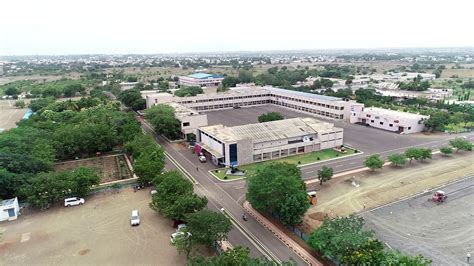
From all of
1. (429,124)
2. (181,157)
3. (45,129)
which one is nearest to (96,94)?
(45,129)

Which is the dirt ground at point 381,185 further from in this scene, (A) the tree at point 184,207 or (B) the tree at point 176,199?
(B) the tree at point 176,199

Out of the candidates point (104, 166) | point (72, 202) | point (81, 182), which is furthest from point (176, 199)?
point (104, 166)

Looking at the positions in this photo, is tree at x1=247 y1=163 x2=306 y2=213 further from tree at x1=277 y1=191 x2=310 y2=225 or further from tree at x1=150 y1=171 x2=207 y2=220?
tree at x1=150 y1=171 x2=207 y2=220

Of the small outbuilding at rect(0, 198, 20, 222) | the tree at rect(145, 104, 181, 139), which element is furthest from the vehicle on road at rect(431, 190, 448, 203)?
the small outbuilding at rect(0, 198, 20, 222)

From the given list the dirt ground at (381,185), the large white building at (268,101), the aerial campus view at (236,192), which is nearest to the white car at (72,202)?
the aerial campus view at (236,192)

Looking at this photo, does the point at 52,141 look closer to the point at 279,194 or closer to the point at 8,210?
the point at 8,210
